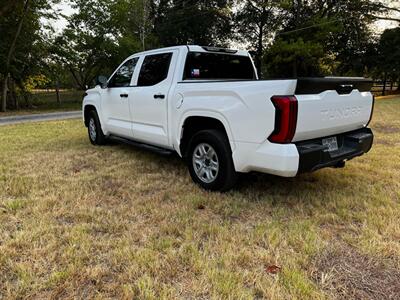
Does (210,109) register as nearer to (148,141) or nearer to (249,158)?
(249,158)

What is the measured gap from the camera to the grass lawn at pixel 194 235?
2.23 m

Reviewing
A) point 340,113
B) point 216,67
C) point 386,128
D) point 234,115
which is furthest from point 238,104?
point 386,128

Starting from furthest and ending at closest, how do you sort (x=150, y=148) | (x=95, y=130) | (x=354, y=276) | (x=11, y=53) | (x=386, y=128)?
(x=11, y=53) < (x=386, y=128) < (x=95, y=130) < (x=150, y=148) < (x=354, y=276)

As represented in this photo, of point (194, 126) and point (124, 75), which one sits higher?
point (124, 75)

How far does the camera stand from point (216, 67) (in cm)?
486

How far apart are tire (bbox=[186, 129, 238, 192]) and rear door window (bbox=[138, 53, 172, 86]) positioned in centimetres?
116

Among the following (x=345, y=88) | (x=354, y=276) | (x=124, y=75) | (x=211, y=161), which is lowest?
(x=354, y=276)

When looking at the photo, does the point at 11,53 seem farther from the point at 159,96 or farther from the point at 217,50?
the point at 217,50

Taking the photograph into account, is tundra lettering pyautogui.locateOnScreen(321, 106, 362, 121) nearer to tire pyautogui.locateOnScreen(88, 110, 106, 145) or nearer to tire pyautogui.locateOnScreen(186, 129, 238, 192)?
tire pyautogui.locateOnScreen(186, 129, 238, 192)

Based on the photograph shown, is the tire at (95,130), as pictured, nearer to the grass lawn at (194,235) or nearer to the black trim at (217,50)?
the grass lawn at (194,235)

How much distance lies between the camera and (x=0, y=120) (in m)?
12.8

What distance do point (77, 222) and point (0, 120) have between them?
11.6 meters

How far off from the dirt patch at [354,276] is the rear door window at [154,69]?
311cm

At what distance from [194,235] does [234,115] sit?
1304 millimetres
